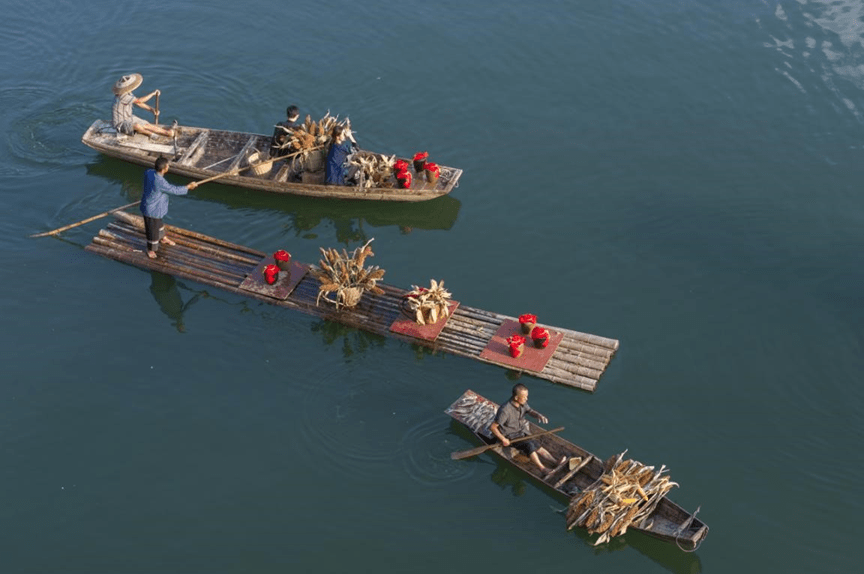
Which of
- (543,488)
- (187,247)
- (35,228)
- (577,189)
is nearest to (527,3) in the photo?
(577,189)

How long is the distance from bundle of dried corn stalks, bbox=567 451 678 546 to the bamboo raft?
2787 mm


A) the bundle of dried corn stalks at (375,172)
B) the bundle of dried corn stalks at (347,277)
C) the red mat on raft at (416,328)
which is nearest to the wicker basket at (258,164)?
the bundle of dried corn stalks at (375,172)

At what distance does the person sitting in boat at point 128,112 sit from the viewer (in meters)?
24.4

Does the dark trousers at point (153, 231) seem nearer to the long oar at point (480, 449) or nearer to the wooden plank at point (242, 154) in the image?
the wooden plank at point (242, 154)

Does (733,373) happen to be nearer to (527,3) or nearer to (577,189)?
(577,189)

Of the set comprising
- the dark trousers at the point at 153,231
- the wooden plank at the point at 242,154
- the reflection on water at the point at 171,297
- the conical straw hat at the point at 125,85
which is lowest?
the reflection on water at the point at 171,297

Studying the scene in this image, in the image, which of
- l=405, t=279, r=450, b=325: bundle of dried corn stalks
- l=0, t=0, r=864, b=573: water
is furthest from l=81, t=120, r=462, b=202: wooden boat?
l=405, t=279, r=450, b=325: bundle of dried corn stalks

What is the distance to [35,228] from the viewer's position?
75.3 feet

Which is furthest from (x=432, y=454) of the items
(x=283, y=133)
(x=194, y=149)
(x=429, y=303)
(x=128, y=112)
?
(x=128, y=112)

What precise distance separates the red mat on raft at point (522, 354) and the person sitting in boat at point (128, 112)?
34.2ft

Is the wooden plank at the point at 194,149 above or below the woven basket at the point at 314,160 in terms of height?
below

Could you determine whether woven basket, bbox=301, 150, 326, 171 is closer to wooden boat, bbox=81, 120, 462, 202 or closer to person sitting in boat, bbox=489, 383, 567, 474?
wooden boat, bbox=81, 120, 462, 202

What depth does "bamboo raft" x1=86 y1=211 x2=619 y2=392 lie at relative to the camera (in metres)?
19.2

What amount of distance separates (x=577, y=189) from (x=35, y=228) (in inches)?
498
